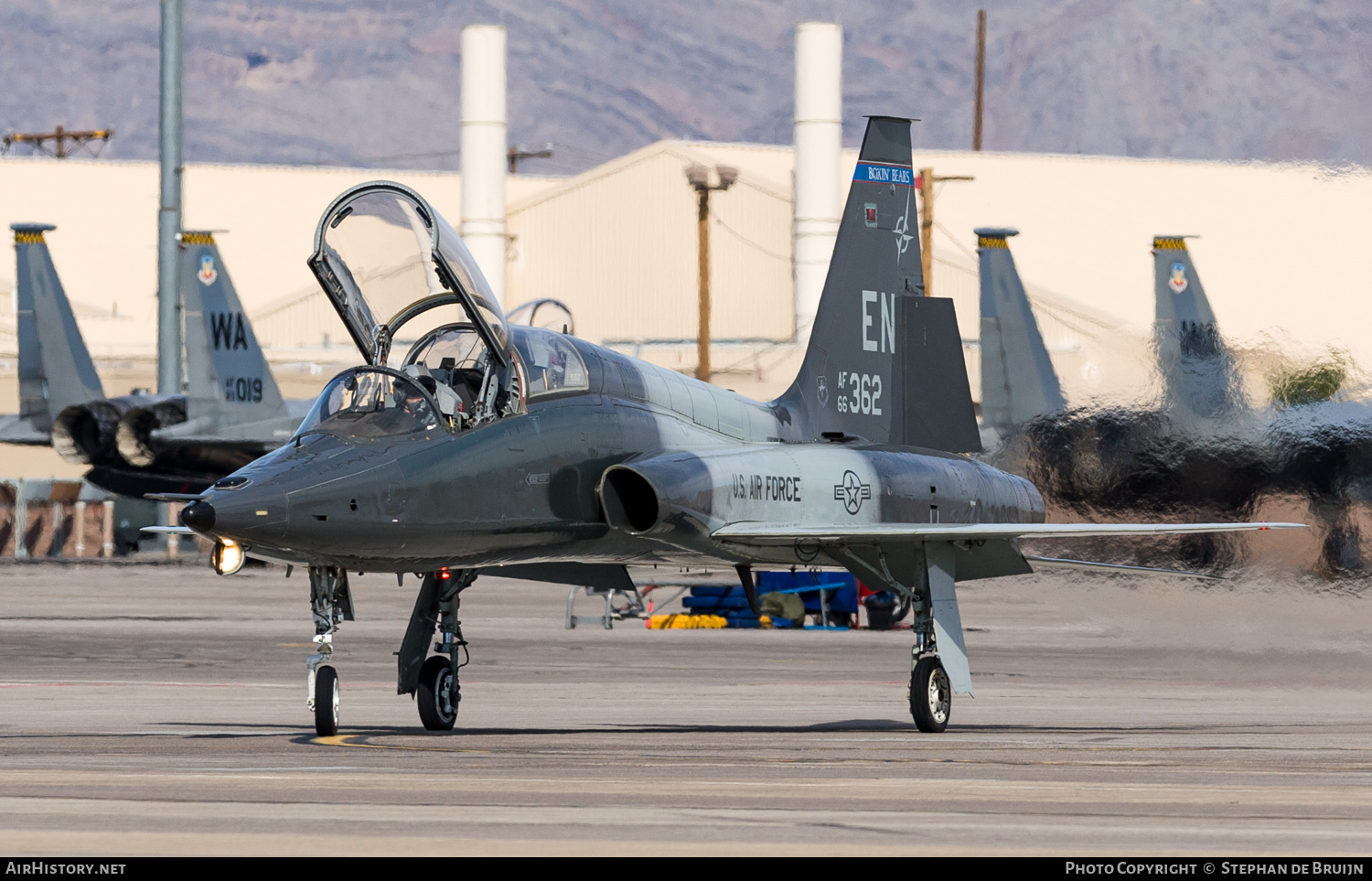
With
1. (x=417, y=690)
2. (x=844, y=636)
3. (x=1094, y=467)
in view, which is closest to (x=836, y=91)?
(x=844, y=636)

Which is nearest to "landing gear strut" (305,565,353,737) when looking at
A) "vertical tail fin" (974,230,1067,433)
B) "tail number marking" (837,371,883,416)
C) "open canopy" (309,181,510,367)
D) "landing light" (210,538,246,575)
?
"landing light" (210,538,246,575)

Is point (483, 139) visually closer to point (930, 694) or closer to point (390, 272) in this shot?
point (930, 694)

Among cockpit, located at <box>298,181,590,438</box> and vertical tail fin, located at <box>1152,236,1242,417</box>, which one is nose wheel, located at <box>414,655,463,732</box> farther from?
vertical tail fin, located at <box>1152,236,1242,417</box>

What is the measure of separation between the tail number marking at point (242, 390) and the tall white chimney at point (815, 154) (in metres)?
29.1

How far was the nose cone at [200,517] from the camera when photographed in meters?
10.8

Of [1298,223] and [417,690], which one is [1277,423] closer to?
[417,690]

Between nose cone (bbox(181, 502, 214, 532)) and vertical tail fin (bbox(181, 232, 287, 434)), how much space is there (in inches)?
1124

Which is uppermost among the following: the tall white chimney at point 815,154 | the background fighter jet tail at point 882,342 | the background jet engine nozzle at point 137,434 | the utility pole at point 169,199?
the tall white chimney at point 815,154

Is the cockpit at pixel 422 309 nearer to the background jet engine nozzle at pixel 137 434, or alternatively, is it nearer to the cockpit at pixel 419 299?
the cockpit at pixel 419 299

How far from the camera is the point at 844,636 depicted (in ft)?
91.7

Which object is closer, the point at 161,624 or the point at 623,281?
the point at 161,624

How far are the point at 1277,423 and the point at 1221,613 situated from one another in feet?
8.79

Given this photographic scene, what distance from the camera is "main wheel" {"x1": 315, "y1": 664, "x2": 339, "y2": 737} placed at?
12219 mm

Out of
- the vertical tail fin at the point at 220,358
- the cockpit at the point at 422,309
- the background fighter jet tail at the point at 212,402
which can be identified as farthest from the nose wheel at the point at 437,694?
the vertical tail fin at the point at 220,358
